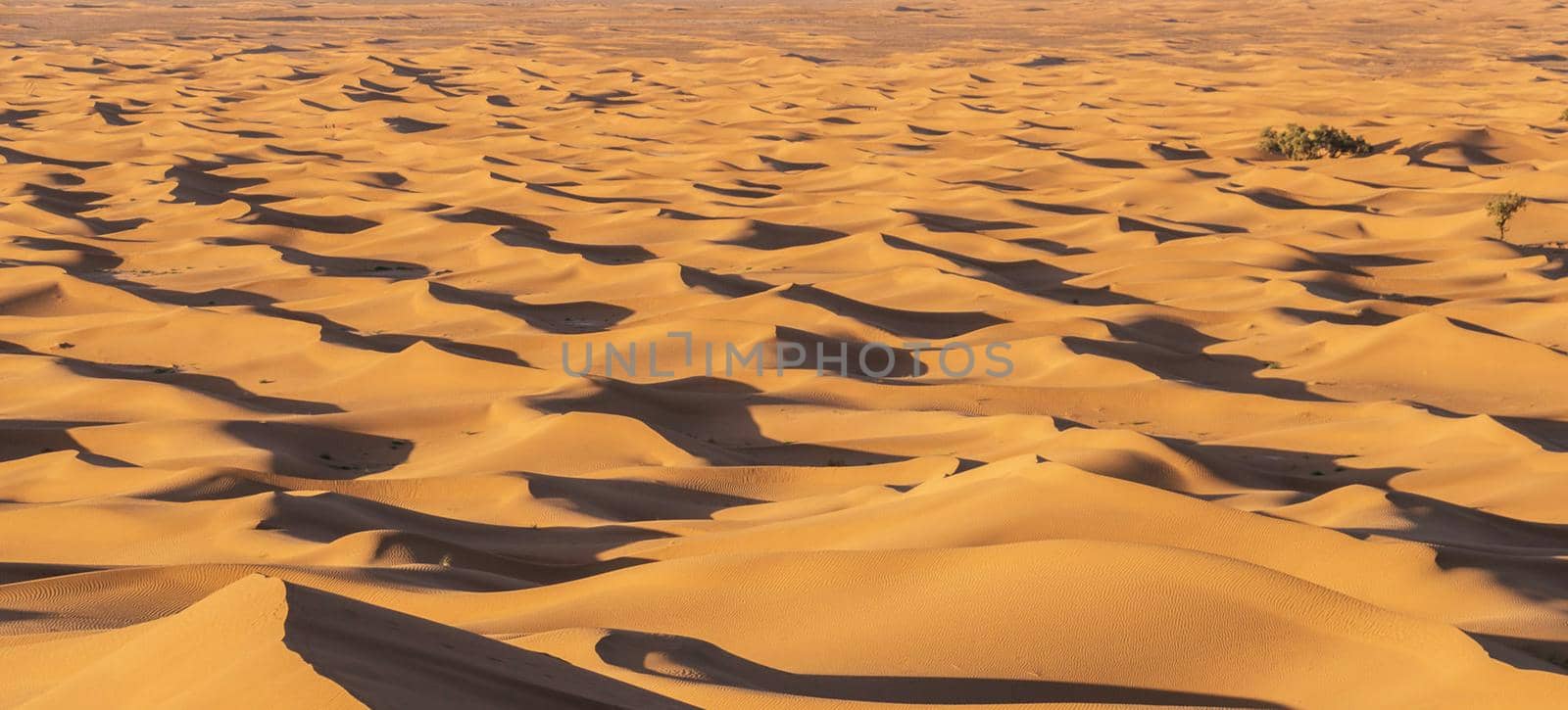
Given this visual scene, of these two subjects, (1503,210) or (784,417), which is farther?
(1503,210)

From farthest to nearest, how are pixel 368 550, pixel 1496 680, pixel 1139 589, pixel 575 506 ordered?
Result: pixel 575 506, pixel 368 550, pixel 1139 589, pixel 1496 680

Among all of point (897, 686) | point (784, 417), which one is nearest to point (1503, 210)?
point (784, 417)

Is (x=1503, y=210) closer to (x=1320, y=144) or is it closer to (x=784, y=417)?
(x=1320, y=144)

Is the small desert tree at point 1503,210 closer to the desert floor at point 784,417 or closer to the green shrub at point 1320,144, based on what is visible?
the desert floor at point 784,417

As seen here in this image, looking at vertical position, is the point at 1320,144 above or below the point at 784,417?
below

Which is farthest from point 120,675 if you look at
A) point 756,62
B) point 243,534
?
point 756,62

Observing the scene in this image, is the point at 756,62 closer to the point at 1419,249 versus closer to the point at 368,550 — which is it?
the point at 1419,249

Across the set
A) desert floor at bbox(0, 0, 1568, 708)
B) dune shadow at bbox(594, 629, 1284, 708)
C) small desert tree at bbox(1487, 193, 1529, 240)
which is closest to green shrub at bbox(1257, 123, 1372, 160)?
desert floor at bbox(0, 0, 1568, 708)

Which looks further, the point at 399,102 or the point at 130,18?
the point at 130,18

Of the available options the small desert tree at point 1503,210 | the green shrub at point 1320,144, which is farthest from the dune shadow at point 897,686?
the green shrub at point 1320,144
